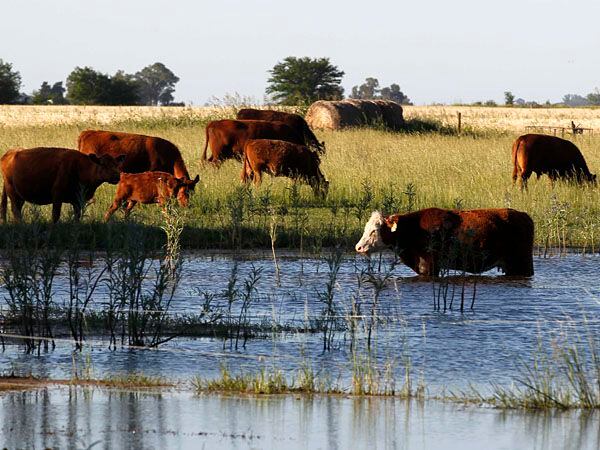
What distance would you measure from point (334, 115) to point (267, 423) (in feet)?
89.1

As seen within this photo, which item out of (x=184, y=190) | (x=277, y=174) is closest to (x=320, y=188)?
(x=277, y=174)

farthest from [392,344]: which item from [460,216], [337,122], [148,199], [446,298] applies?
[337,122]

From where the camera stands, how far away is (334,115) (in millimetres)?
33156

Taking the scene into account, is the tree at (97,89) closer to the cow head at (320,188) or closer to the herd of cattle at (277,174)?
the herd of cattle at (277,174)

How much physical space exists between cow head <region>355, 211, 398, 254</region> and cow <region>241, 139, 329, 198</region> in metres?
7.01

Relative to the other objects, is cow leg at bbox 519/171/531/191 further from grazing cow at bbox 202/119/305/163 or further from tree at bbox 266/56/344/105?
tree at bbox 266/56/344/105

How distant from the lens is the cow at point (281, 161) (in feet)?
65.4

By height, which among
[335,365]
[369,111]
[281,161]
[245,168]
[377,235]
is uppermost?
[369,111]

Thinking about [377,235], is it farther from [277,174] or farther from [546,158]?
[546,158]

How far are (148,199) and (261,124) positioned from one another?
781 cm

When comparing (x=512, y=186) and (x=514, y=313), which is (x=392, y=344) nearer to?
(x=514, y=313)

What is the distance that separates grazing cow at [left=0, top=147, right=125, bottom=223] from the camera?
1541cm

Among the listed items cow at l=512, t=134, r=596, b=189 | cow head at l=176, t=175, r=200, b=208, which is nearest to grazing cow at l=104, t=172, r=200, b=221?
cow head at l=176, t=175, r=200, b=208

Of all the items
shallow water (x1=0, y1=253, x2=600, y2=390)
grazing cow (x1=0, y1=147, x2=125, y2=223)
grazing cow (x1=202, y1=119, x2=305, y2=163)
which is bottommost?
shallow water (x1=0, y1=253, x2=600, y2=390)
